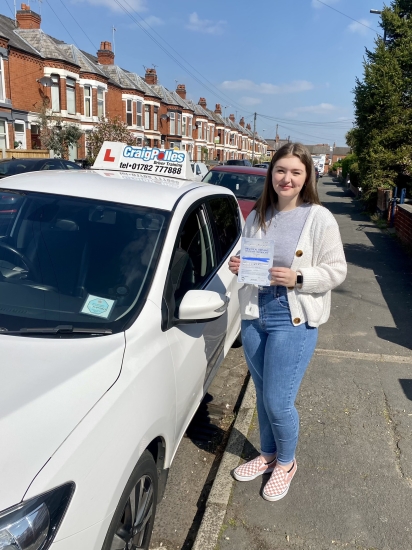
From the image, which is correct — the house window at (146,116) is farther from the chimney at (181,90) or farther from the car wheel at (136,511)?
the car wheel at (136,511)

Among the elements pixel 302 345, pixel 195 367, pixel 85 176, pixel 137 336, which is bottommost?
pixel 195 367

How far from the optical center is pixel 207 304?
2406 millimetres

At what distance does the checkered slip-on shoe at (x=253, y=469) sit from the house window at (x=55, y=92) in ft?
103

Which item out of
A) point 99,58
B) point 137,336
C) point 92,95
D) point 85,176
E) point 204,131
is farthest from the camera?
point 204,131

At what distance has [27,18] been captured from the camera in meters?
30.5

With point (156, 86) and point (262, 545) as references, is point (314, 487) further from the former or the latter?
point (156, 86)

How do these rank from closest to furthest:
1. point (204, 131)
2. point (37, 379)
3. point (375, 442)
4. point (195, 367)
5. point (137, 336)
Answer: point (37, 379), point (137, 336), point (195, 367), point (375, 442), point (204, 131)

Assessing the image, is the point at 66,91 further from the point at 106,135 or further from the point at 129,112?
the point at 129,112

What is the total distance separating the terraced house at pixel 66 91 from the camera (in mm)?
27594

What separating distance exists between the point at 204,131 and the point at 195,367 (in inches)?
2486

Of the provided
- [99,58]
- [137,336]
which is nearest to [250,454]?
[137,336]

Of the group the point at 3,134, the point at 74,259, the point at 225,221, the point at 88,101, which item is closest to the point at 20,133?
the point at 3,134

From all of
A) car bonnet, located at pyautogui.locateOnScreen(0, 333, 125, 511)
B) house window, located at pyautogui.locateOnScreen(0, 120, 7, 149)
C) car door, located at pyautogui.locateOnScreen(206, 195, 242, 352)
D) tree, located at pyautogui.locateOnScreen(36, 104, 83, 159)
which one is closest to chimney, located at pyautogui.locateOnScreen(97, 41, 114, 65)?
tree, located at pyautogui.locateOnScreen(36, 104, 83, 159)

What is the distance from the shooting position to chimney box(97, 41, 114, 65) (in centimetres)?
4044
